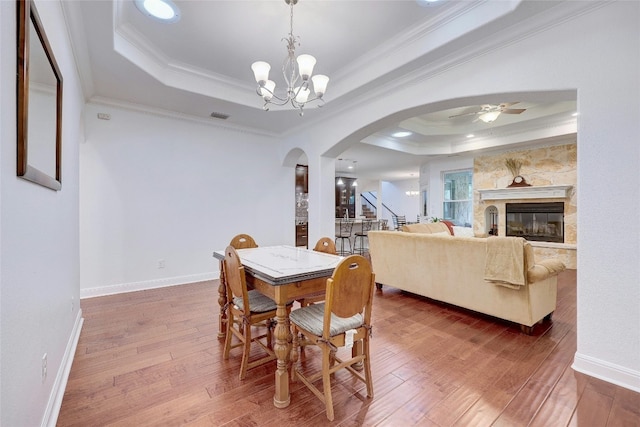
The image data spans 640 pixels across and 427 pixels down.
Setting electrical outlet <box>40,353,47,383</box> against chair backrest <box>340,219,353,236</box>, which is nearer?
electrical outlet <box>40,353,47,383</box>

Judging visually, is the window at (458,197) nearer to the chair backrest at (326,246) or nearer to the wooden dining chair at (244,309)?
the chair backrest at (326,246)

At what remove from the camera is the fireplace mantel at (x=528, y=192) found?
5.58m

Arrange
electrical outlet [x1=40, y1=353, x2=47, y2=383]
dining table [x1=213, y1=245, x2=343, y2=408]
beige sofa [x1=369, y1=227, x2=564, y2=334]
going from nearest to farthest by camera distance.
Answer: electrical outlet [x1=40, y1=353, x2=47, y2=383] < dining table [x1=213, y1=245, x2=343, y2=408] < beige sofa [x1=369, y1=227, x2=564, y2=334]

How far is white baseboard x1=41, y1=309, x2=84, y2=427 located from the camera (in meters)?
1.52

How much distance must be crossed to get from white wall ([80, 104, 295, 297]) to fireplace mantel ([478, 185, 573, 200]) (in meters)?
5.01

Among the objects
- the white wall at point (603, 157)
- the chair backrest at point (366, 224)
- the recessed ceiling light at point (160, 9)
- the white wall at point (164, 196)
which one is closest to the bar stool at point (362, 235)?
the chair backrest at point (366, 224)

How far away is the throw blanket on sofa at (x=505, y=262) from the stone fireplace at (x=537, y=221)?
14.2 feet

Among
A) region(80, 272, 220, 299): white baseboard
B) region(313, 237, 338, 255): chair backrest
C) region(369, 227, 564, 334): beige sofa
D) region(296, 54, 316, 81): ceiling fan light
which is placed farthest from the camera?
region(80, 272, 220, 299): white baseboard

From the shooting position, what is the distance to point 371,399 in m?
1.81

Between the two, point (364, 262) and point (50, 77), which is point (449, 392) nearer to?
point (364, 262)

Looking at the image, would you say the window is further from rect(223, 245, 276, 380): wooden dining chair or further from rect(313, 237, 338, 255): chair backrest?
rect(223, 245, 276, 380): wooden dining chair

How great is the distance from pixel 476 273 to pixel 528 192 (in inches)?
165

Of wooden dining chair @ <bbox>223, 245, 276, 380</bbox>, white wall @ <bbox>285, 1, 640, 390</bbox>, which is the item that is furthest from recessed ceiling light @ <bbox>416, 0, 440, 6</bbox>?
wooden dining chair @ <bbox>223, 245, 276, 380</bbox>

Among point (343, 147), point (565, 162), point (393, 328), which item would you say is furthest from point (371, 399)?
point (565, 162)
